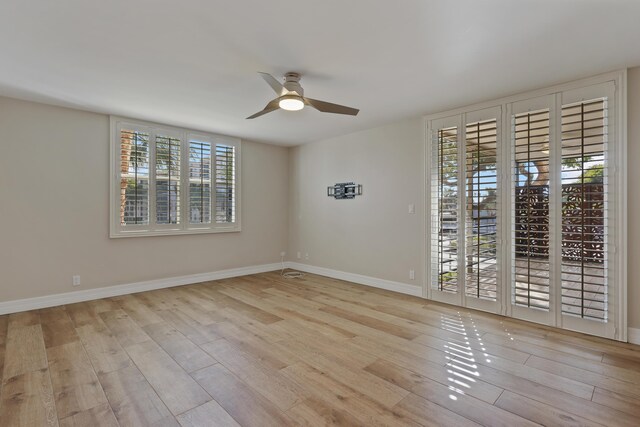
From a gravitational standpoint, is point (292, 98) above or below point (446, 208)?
above

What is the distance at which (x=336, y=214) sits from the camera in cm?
571

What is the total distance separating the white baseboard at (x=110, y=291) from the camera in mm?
3795

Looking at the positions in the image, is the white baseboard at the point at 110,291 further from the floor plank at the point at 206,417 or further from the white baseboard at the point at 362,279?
the floor plank at the point at 206,417

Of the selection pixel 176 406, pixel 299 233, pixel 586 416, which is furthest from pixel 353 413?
pixel 299 233

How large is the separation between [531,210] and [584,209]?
0.45 m

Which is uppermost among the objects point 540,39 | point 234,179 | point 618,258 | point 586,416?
point 540,39

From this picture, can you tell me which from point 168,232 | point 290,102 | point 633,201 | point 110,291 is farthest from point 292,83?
point 110,291

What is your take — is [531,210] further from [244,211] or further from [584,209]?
[244,211]

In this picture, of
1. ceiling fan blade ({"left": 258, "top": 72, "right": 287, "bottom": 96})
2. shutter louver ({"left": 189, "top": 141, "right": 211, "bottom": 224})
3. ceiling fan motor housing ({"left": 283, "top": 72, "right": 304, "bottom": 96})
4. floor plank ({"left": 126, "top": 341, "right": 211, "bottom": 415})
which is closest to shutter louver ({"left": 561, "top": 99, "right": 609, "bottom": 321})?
ceiling fan motor housing ({"left": 283, "top": 72, "right": 304, "bottom": 96})

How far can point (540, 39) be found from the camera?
2449mm

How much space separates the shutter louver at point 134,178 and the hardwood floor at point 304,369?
4.56 ft

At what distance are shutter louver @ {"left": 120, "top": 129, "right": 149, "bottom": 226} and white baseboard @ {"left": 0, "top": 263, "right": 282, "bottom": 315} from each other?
0.95 metres

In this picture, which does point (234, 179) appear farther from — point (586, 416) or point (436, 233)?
point (586, 416)

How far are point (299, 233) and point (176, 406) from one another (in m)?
Answer: 4.56
